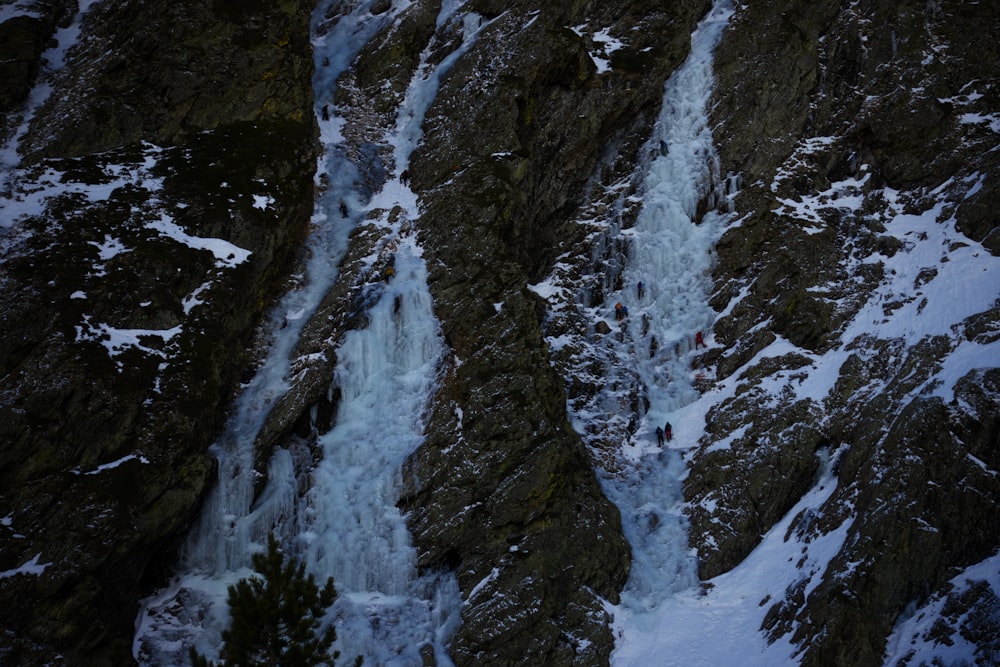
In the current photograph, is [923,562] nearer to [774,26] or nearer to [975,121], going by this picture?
[975,121]

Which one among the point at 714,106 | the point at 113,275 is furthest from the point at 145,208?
the point at 714,106

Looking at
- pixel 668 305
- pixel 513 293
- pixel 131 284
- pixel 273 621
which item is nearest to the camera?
pixel 273 621

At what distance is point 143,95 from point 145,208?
6970mm

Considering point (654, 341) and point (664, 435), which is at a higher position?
point (654, 341)

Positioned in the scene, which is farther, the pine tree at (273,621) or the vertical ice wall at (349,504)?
the vertical ice wall at (349,504)

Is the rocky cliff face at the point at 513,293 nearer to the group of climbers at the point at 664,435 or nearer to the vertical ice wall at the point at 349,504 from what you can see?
the vertical ice wall at the point at 349,504

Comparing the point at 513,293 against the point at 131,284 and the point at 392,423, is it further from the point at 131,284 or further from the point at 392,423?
the point at 131,284

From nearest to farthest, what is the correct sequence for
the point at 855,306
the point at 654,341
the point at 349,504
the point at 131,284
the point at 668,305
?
the point at 349,504, the point at 131,284, the point at 855,306, the point at 654,341, the point at 668,305

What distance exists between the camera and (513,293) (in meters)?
26.7

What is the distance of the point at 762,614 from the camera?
20891mm

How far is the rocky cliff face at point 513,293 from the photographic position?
765 inches

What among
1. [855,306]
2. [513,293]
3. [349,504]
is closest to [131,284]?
[349,504]

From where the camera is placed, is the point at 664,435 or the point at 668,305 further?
the point at 668,305

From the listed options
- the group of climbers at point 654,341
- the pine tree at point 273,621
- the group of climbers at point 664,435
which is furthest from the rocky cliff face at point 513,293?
the pine tree at point 273,621
